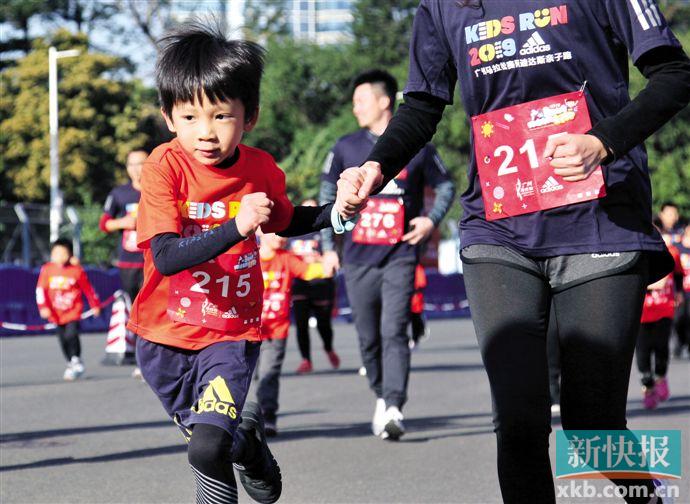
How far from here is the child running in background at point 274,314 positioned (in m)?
8.03

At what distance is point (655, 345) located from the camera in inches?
423

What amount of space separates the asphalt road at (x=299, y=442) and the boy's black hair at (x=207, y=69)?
2.22m

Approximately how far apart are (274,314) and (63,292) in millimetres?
4883

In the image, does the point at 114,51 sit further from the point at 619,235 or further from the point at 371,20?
the point at 619,235

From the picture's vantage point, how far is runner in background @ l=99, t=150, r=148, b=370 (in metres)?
12.0

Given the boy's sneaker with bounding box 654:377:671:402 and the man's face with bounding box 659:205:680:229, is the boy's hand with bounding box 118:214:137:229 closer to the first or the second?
the boy's sneaker with bounding box 654:377:671:402

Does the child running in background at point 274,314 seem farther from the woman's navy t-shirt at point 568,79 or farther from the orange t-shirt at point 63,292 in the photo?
the woman's navy t-shirt at point 568,79

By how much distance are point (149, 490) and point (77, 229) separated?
80.9 ft

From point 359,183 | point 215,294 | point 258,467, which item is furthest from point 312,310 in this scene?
point 359,183

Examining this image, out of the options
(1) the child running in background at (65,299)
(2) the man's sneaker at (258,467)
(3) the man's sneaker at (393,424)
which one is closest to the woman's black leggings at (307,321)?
(1) the child running in background at (65,299)

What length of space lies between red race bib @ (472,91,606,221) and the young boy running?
65 cm

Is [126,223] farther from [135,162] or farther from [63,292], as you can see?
[63,292]

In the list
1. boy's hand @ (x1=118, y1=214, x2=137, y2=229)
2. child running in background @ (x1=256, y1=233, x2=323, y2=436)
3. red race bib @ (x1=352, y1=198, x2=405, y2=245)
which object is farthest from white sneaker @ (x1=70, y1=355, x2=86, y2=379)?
red race bib @ (x1=352, y1=198, x2=405, y2=245)

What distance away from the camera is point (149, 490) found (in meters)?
6.15
